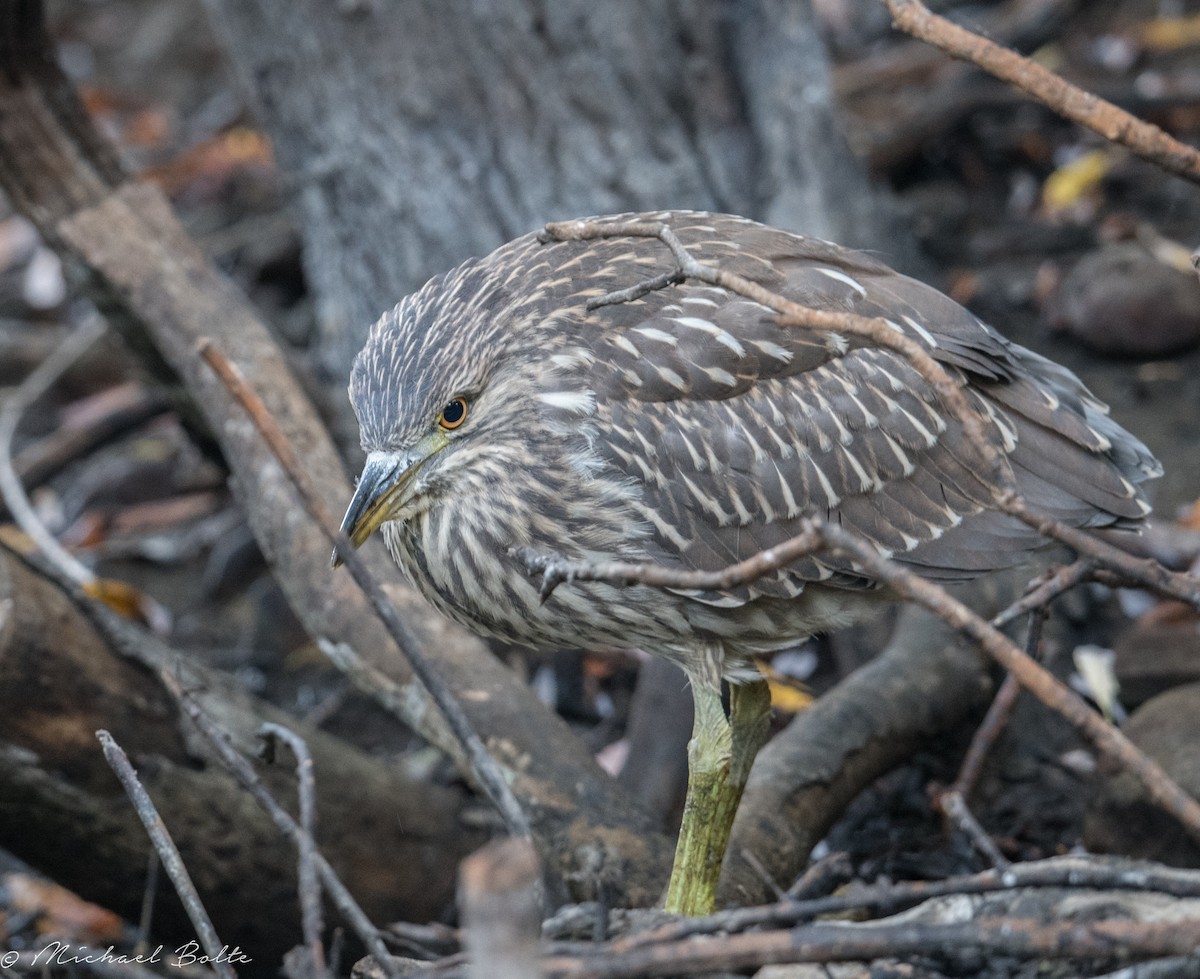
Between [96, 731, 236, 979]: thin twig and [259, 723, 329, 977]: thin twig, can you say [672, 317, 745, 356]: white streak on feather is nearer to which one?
[259, 723, 329, 977]: thin twig

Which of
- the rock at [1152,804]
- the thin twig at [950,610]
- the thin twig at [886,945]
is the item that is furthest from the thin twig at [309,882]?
the rock at [1152,804]

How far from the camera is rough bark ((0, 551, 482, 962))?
300 centimetres

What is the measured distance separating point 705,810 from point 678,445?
78 centimetres

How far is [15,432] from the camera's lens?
650 centimetres

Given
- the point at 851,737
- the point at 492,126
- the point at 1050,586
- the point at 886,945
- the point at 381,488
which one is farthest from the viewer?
the point at 492,126

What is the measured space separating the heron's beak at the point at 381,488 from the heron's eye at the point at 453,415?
0.10ft

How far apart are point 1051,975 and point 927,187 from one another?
4838 mm

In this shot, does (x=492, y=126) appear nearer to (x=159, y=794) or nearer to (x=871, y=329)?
(x=159, y=794)

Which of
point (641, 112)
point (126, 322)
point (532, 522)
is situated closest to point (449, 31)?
point (641, 112)

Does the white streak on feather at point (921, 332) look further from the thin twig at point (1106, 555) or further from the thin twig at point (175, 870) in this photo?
the thin twig at point (175, 870)

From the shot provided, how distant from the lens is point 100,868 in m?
3.16

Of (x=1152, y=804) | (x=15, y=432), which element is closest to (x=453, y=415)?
(x=1152, y=804)

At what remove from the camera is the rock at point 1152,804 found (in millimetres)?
3150

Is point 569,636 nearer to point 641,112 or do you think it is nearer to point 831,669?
point 831,669
